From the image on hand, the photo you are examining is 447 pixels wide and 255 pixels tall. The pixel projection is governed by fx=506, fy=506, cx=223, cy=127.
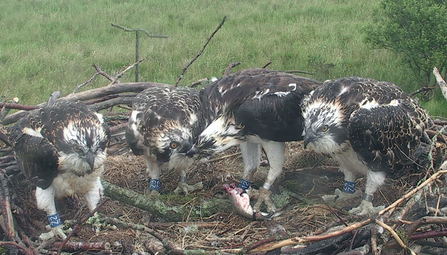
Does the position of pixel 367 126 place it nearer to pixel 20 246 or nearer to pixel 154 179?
pixel 154 179

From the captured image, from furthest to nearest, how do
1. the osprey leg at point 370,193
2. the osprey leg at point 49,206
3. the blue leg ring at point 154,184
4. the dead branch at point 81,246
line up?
the blue leg ring at point 154,184 < the osprey leg at point 370,193 < the osprey leg at point 49,206 < the dead branch at point 81,246

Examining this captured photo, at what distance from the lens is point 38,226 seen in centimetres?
443

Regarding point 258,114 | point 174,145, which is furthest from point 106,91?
point 258,114

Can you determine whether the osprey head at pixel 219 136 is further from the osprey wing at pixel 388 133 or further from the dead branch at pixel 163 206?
the osprey wing at pixel 388 133

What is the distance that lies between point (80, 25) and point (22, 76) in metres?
3.67

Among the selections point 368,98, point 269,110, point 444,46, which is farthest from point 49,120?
point 444,46

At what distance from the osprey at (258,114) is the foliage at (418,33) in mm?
4005

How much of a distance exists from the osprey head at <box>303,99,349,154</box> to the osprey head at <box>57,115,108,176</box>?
1739mm

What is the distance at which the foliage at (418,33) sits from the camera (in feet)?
26.3

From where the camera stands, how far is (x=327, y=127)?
4.25 meters

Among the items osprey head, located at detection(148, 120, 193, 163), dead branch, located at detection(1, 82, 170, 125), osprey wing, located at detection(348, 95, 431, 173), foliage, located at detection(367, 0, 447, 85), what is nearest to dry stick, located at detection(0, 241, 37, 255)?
osprey head, located at detection(148, 120, 193, 163)

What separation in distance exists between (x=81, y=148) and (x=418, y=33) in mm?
6322

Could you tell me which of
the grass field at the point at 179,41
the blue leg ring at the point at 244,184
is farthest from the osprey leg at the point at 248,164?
the grass field at the point at 179,41

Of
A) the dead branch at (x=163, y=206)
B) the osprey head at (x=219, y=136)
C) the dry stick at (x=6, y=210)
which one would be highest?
the osprey head at (x=219, y=136)
